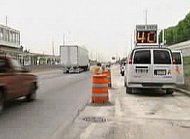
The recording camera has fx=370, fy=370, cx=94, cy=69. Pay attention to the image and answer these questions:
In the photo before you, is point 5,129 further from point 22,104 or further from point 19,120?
point 22,104

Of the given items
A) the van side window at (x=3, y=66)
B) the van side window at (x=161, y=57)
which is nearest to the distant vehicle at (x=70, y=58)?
the van side window at (x=161, y=57)

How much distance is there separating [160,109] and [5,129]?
5537 mm

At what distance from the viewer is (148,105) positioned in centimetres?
1320

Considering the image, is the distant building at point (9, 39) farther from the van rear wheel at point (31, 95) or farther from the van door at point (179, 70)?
the van rear wheel at point (31, 95)

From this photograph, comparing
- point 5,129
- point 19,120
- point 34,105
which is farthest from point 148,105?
point 5,129

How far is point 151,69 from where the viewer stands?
1664cm

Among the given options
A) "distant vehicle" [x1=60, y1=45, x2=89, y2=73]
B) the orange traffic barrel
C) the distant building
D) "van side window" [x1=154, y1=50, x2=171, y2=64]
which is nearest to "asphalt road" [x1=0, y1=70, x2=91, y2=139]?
the orange traffic barrel

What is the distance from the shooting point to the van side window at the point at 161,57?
1684 centimetres

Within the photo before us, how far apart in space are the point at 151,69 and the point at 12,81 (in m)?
7.08

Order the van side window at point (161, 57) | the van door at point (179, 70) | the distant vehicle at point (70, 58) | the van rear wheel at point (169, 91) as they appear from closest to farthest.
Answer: the van side window at point (161, 57) < the van rear wheel at point (169, 91) < the van door at point (179, 70) < the distant vehicle at point (70, 58)

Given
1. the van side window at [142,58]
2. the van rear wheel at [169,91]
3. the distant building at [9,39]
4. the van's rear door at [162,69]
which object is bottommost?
the van rear wheel at [169,91]

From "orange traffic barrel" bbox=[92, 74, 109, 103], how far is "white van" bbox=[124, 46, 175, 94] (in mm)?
3368

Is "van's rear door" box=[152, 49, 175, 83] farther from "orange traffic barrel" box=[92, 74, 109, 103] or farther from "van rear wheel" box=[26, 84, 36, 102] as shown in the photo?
"van rear wheel" box=[26, 84, 36, 102]

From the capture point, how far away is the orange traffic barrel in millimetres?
13422
